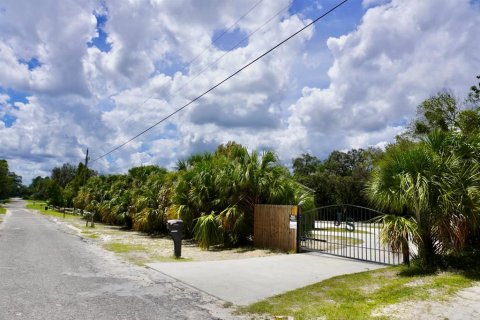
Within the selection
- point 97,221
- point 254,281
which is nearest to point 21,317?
point 254,281

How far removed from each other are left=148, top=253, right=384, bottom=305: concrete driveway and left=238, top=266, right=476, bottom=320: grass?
496 millimetres

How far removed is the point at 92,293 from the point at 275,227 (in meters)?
8.04

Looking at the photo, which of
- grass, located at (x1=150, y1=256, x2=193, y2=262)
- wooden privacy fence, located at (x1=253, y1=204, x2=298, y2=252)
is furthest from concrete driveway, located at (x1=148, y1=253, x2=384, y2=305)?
grass, located at (x1=150, y1=256, x2=193, y2=262)

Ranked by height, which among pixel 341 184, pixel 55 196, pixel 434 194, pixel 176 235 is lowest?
pixel 176 235

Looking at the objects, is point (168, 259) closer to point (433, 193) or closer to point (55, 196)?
point (433, 193)

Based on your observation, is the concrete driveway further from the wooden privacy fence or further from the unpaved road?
the wooden privacy fence

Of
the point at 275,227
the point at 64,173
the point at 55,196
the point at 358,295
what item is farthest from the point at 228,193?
the point at 64,173

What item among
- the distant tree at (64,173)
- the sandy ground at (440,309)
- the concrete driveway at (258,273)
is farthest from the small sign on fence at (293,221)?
the distant tree at (64,173)

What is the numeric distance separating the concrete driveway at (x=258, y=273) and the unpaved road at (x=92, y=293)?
49 cm

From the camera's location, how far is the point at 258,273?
33.3 feet

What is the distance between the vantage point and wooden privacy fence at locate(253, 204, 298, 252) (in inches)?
556

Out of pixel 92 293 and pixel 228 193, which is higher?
pixel 228 193

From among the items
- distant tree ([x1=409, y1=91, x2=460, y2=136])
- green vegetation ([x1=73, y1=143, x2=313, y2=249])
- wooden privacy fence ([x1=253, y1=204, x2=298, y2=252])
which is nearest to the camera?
wooden privacy fence ([x1=253, y1=204, x2=298, y2=252])

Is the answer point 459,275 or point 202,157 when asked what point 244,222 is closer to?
point 202,157
